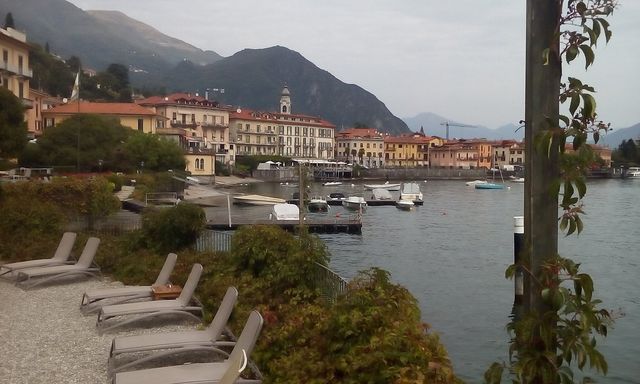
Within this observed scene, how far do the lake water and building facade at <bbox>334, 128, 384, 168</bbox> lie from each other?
9584cm

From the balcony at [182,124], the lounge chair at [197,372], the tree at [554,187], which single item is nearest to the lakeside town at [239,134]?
the balcony at [182,124]

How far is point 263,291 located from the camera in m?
8.80

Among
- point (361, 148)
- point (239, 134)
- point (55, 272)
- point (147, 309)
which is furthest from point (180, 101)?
point (147, 309)

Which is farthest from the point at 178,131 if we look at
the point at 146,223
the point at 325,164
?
the point at 146,223

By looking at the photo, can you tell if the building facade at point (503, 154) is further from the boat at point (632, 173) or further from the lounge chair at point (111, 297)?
the lounge chair at point (111, 297)

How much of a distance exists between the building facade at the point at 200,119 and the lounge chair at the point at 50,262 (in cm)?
9032

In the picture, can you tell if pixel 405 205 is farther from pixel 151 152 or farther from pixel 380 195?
pixel 151 152

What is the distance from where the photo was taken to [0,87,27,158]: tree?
30.1 meters

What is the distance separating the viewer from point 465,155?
500ft

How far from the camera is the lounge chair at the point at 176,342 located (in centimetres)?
663

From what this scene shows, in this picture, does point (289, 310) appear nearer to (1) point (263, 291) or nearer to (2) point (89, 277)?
(1) point (263, 291)

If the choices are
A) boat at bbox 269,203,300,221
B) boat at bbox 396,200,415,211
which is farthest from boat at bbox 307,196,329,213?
boat at bbox 269,203,300,221

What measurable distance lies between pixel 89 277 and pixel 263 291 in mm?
4793

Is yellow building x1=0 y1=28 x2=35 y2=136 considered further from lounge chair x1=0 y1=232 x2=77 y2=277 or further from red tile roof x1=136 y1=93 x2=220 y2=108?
red tile roof x1=136 y1=93 x2=220 y2=108
